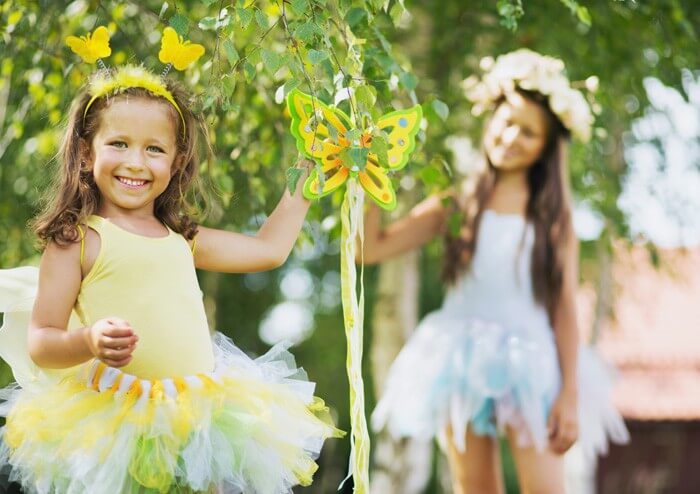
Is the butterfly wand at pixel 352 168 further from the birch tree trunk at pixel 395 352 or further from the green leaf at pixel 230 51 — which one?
the birch tree trunk at pixel 395 352

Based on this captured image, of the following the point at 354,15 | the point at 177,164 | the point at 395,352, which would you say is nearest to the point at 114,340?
the point at 177,164

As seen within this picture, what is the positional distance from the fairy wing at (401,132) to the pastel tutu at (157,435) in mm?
587

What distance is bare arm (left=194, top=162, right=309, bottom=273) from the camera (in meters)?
2.17

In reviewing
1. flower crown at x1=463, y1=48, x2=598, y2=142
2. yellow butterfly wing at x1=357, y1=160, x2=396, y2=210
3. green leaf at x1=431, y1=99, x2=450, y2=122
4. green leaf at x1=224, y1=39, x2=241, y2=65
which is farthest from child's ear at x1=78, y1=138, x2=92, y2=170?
flower crown at x1=463, y1=48, x2=598, y2=142

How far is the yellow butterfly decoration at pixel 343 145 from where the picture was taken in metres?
2.04

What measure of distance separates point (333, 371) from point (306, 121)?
11.3 metres

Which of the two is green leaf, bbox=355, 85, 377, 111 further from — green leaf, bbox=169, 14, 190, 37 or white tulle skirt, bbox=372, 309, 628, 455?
white tulle skirt, bbox=372, 309, 628, 455

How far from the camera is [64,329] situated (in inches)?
74.3

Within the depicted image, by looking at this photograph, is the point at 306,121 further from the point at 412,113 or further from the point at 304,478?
the point at 304,478

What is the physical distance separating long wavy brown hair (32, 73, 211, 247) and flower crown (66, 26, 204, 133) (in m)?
0.01

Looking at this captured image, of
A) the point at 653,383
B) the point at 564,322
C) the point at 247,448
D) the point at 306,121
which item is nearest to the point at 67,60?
the point at 306,121

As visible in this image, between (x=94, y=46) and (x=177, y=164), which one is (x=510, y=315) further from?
(x=94, y=46)

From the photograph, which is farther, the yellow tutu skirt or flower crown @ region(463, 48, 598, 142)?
flower crown @ region(463, 48, 598, 142)

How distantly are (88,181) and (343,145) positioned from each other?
0.54m
